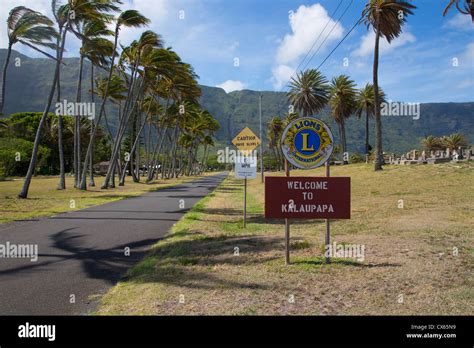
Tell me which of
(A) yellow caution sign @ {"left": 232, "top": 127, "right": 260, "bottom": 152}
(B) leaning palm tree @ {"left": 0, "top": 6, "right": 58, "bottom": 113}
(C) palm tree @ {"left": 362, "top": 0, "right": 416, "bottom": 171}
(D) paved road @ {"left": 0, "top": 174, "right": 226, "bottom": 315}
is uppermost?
(C) palm tree @ {"left": 362, "top": 0, "right": 416, "bottom": 171}

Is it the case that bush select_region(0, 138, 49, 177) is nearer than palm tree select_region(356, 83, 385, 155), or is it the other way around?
bush select_region(0, 138, 49, 177)

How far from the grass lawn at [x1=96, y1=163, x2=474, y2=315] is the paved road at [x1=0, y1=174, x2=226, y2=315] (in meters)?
0.42

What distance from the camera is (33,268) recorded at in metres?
7.27

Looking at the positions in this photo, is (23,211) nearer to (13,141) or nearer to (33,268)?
(33,268)

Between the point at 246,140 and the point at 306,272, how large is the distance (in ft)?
21.9

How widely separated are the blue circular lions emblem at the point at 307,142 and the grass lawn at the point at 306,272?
A: 184cm

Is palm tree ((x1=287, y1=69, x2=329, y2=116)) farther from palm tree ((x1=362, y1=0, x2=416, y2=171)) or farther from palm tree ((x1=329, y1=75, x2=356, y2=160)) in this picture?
palm tree ((x1=362, y1=0, x2=416, y2=171))

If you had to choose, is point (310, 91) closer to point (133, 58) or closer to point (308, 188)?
point (133, 58)

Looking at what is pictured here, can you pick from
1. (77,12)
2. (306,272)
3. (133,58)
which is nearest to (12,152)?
(133,58)

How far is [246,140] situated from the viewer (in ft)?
41.9

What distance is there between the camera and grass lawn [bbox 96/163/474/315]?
512cm

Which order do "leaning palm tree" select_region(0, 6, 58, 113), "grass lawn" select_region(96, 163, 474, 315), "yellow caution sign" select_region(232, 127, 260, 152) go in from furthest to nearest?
"leaning palm tree" select_region(0, 6, 58, 113), "yellow caution sign" select_region(232, 127, 260, 152), "grass lawn" select_region(96, 163, 474, 315)

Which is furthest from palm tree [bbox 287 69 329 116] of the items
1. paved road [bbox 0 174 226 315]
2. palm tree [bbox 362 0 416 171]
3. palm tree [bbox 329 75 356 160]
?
paved road [bbox 0 174 226 315]
